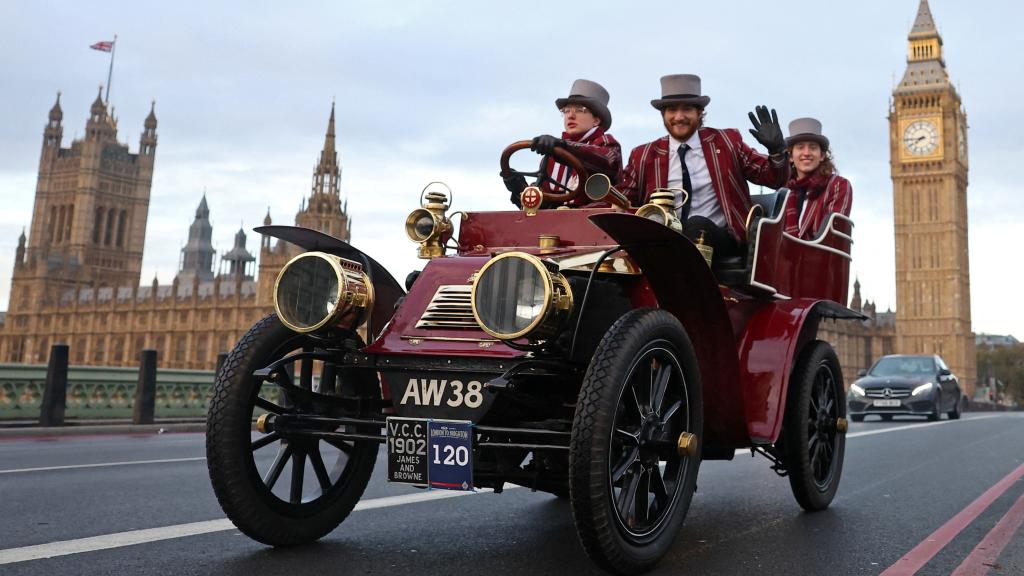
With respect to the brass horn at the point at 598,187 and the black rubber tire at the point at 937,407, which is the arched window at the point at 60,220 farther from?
the brass horn at the point at 598,187

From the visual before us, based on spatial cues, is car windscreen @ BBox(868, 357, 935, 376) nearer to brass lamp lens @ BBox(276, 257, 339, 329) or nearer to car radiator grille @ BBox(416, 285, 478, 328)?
car radiator grille @ BBox(416, 285, 478, 328)

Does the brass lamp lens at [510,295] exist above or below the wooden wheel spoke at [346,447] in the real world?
above

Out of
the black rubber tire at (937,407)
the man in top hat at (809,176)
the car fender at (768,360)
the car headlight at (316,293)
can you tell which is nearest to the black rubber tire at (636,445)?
the car fender at (768,360)

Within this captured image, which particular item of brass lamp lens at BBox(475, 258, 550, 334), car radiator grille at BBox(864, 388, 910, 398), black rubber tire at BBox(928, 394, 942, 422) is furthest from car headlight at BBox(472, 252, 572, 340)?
black rubber tire at BBox(928, 394, 942, 422)

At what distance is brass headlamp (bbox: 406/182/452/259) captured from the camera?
3369 mm

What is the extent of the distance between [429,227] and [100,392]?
1109cm

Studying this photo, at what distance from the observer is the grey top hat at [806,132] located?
5281 millimetres

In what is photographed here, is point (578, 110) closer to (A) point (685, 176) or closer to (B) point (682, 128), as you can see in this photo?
(B) point (682, 128)

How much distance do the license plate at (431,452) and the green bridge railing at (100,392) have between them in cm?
1055

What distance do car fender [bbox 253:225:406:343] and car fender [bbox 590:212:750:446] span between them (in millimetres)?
861

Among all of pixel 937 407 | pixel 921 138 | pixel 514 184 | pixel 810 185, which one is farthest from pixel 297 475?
pixel 921 138

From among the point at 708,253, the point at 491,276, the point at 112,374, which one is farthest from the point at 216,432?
the point at 112,374

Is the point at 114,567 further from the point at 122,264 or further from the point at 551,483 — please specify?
Result: the point at 122,264

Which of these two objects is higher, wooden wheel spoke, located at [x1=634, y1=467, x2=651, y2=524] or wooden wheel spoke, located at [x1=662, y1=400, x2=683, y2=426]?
wooden wheel spoke, located at [x1=662, y1=400, x2=683, y2=426]
